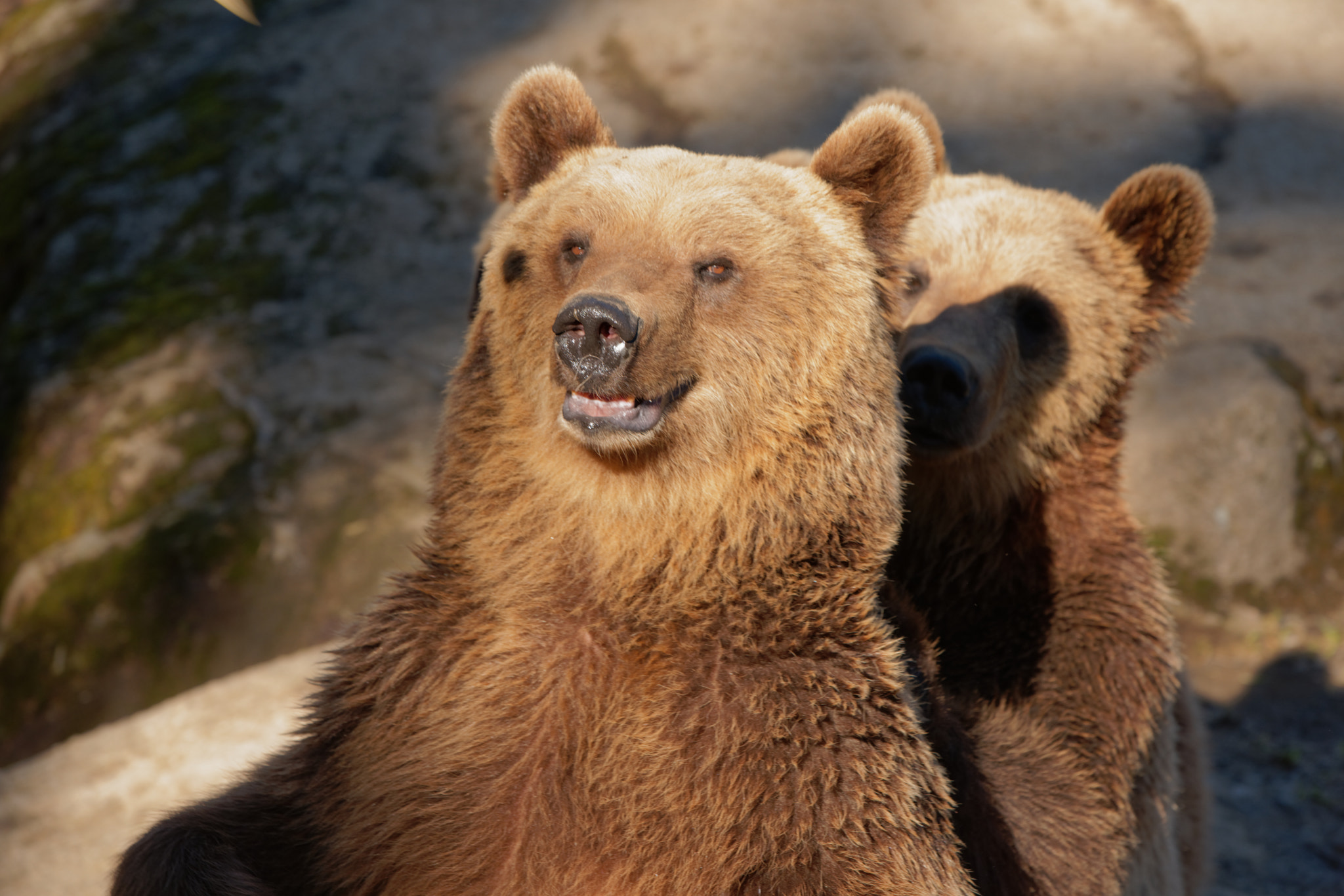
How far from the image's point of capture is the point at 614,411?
2.81 metres

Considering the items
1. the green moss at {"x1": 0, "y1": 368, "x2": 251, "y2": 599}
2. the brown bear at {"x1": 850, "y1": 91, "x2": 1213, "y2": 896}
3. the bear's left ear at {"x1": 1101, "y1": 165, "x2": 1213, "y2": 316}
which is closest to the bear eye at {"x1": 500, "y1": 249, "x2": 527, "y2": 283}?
the brown bear at {"x1": 850, "y1": 91, "x2": 1213, "y2": 896}

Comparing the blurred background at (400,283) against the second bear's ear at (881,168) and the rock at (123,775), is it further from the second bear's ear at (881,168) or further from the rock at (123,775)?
the second bear's ear at (881,168)

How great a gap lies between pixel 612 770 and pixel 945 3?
8.82 meters

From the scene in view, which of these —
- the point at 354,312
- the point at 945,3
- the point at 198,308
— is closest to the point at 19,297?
the point at 198,308

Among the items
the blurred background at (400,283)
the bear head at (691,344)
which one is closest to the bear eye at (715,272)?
the bear head at (691,344)

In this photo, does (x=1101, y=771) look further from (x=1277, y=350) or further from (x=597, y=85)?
(x=597, y=85)

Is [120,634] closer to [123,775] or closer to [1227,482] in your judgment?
[123,775]

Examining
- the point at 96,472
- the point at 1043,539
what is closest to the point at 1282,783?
the point at 1043,539

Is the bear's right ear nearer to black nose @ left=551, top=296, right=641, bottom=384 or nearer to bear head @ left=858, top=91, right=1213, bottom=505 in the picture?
black nose @ left=551, top=296, right=641, bottom=384

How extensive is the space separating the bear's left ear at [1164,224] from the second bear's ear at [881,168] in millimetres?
1501

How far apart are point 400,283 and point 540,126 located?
17.9 ft

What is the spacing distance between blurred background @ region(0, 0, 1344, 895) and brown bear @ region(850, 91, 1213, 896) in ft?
8.59

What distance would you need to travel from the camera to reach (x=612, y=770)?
9.05 feet

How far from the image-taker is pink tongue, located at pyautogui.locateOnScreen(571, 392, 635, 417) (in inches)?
110
